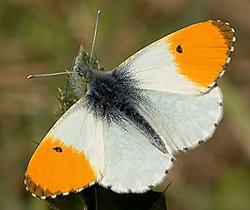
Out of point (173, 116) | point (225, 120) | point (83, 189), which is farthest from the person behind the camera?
point (225, 120)

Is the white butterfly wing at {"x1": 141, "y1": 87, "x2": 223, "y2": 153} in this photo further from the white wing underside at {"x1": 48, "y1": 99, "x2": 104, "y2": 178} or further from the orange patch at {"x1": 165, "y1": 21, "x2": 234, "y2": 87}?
the white wing underside at {"x1": 48, "y1": 99, "x2": 104, "y2": 178}

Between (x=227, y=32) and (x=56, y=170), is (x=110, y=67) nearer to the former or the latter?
(x=227, y=32)

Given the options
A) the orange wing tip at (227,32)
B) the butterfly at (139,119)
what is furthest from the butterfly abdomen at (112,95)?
the orange wing tip at (227,32)

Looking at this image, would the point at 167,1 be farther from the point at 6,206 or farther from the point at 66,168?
the point at 66,168

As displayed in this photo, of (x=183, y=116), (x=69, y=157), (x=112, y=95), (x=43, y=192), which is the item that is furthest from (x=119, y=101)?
(x=43, y=192)

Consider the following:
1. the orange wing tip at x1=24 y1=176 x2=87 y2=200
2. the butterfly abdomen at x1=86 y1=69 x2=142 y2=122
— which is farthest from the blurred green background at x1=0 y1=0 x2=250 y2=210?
the orange wing tip at x1=24 y1=176 x2=87 y2=200

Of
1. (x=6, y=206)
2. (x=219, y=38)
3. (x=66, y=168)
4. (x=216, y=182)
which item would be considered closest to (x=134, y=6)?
(x=216, y=182)
